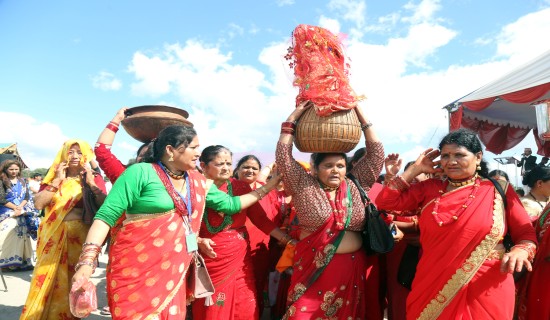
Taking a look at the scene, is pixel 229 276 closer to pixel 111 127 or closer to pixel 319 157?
pixel 319 157

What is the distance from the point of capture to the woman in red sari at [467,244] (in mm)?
2367

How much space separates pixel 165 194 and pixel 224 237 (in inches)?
37.4

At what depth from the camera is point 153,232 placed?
2.50 m

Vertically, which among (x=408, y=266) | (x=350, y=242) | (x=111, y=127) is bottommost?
(x=408, y=266)

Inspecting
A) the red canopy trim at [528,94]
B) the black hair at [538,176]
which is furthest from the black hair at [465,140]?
the red canopy trim at [528,94]

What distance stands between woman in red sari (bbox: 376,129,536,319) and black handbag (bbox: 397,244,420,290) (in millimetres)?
403

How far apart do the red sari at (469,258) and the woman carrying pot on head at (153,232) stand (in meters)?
1.55

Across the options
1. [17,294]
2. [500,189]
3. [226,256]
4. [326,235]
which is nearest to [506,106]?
[500,189]

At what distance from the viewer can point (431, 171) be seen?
2793 millimetres

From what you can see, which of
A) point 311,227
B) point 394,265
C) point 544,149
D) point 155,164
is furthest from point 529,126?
point 155,164

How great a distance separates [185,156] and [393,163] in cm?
158

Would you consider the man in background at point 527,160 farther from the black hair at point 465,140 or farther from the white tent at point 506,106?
the black hair at point 465,140

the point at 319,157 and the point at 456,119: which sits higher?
the point at 319,157

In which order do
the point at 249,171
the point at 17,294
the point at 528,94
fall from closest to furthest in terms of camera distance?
the point at 249,171, the point at 17,294, the point at 528,94
